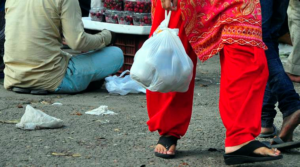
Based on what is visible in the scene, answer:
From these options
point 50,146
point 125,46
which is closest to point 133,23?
point 125,46

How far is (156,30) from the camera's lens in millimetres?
3516

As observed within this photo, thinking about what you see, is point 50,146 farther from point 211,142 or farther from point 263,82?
point 263,82

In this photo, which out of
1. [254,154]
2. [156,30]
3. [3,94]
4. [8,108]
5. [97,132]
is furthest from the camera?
[3,94]

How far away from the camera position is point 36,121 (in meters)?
4.39

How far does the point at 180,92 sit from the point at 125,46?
3.24 meters

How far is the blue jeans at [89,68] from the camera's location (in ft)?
19.5

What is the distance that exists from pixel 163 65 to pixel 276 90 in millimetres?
1000

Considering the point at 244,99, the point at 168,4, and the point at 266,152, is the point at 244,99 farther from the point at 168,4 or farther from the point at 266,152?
the point at 168,4

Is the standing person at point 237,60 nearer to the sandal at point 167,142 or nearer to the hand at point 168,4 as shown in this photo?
the hand at point 168,4

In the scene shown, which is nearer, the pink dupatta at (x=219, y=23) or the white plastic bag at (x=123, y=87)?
the pink dupatta at (x=219, y=23)

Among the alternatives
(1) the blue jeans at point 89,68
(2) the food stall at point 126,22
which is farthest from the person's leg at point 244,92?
(2) the food stall at point 126,22

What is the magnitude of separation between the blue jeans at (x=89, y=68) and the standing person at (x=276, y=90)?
2281mm

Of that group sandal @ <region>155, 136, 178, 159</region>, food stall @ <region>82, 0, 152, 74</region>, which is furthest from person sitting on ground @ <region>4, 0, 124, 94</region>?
sandal @ <region>155, 136, 178, 159</region>

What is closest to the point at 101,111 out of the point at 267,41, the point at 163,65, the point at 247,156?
the point at 267,41
